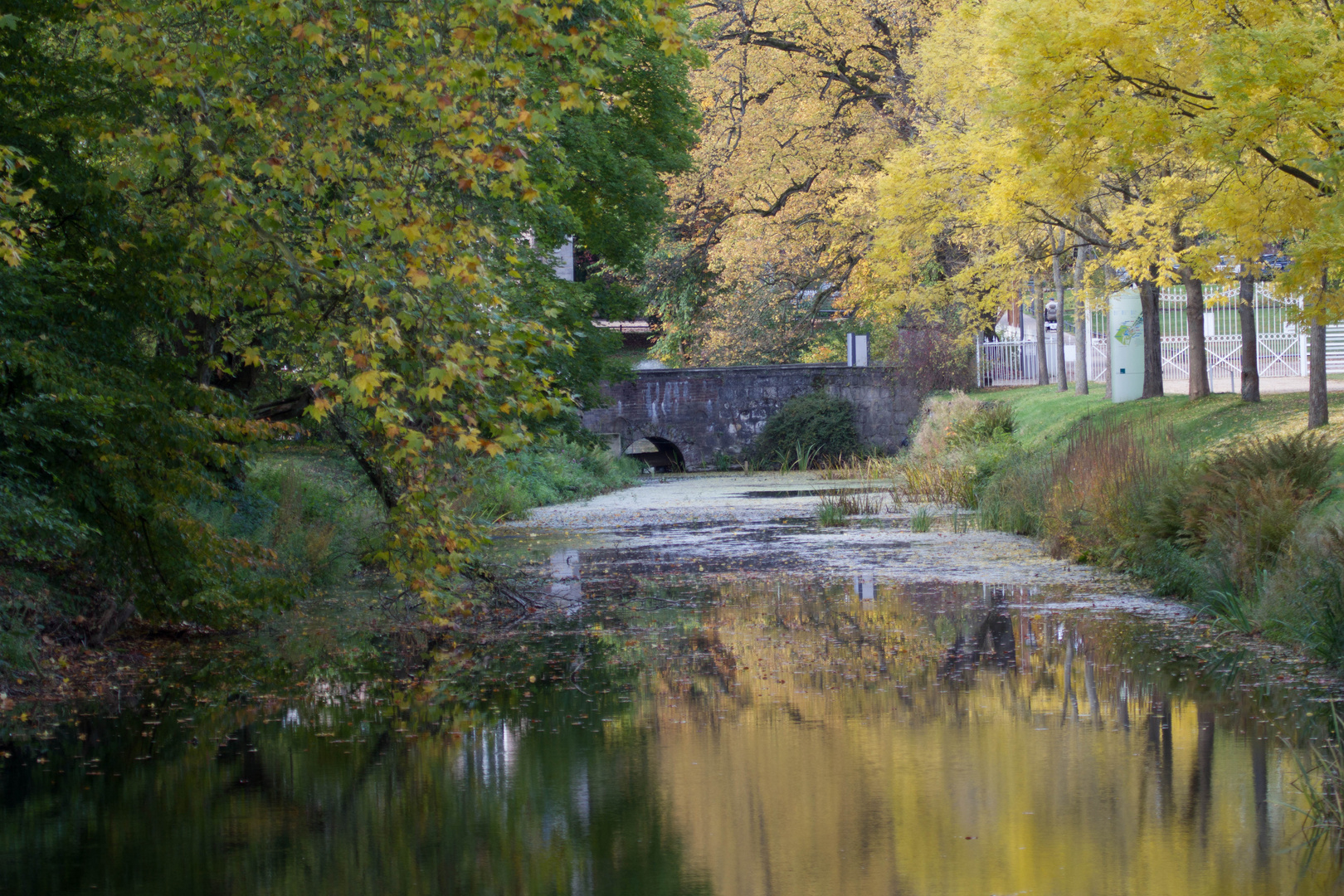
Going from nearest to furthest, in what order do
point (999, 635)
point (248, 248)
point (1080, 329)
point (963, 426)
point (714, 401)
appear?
1. point (248, 248)
2. point (999, 635)
3. point (963, 426)
4. point (1080, 329)
5. point (714, 401)

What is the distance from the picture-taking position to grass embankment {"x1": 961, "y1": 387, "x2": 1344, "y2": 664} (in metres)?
9.84

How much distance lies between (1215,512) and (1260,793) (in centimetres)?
572

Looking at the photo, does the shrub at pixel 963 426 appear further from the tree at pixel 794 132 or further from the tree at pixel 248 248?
the tree at pixel 248 248

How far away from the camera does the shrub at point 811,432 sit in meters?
39.2

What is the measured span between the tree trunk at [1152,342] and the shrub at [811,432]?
13379mm

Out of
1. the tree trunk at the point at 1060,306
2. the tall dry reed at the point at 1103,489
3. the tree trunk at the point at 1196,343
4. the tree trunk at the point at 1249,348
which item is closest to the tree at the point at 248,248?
the tall dry reed at the point at 1103,489

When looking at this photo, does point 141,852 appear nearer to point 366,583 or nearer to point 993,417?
point 366,583

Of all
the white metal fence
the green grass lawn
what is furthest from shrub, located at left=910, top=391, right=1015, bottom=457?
the white metal fence

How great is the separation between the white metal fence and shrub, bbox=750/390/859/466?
4035 mm

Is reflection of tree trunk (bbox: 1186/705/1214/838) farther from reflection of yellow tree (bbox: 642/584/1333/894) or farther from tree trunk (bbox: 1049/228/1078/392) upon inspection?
tree trunk (bbox: 1049/228/1078/392)

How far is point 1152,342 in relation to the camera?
25469mm

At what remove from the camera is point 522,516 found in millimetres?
23562

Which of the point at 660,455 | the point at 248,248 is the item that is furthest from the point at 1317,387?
the point at 660,455

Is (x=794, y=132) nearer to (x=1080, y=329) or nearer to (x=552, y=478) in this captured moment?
(x=1080, y=329)
